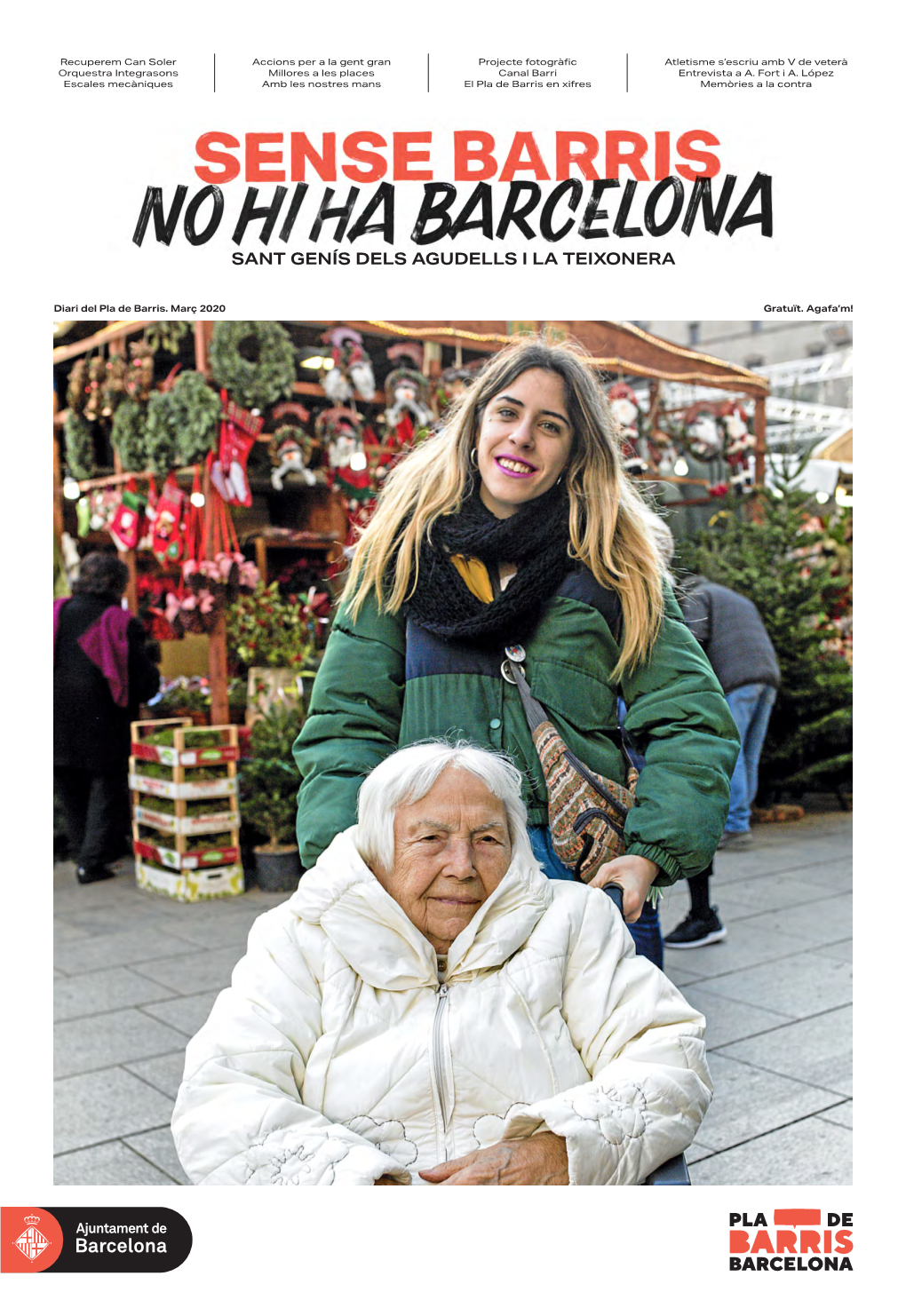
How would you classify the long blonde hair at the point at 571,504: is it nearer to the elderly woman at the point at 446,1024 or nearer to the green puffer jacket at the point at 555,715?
the green puffer jacket at the point at 555,715

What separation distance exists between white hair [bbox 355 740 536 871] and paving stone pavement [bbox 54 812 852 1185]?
4.27 feet

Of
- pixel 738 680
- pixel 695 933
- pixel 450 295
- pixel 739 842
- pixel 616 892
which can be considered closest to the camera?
pixel 616 892

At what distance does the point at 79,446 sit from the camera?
17.9 ft

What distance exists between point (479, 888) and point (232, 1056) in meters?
0.44

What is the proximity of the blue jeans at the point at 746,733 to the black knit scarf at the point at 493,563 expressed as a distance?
1880mm

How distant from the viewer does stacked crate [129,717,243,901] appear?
189 inches

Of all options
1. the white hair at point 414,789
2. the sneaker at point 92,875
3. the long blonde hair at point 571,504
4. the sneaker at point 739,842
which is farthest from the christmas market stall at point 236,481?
the white hair at point 414,789

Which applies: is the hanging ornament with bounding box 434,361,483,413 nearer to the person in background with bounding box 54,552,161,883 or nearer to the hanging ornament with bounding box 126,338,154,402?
the hanging ornament with bounding box 126,338,154,402

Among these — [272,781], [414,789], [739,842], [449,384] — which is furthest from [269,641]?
[414,789]

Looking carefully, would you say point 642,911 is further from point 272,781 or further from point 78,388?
point 78,388

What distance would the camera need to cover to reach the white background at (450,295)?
2.13m

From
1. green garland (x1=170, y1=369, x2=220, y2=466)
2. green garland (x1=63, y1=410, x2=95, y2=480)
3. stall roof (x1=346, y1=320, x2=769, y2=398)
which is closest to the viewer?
stall roof (x1=346, y1=320, x2=769, y2=398)

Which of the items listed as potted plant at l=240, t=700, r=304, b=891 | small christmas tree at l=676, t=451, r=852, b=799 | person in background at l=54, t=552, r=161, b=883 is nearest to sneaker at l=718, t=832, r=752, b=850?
small christmas tree at l=676, t=451, r=852, b=799

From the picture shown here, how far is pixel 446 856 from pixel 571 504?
2.22 feet
